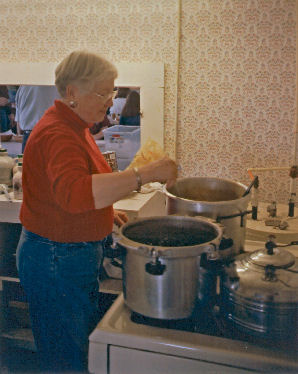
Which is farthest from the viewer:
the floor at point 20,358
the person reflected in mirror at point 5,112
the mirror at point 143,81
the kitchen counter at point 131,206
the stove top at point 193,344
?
the person reflected in mirror at point 5,112

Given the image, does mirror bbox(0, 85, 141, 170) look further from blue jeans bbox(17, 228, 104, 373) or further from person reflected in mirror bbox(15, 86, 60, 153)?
blue jeans bbox(17, 228, 104, 373)

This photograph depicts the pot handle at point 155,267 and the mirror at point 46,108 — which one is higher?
the mirror at point 46,108

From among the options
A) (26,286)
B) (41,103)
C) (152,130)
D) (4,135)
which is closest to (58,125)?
(26,286)

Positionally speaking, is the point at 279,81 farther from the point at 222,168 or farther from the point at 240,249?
the point at 240,249

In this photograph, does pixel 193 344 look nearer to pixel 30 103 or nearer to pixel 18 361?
pixel 18 361

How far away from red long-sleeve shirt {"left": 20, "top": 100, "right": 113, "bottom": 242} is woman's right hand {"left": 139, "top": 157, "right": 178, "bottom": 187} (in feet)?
0.54

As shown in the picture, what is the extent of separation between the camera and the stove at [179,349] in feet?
3.06

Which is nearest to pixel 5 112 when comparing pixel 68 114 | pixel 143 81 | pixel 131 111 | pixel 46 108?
pixel 46 108

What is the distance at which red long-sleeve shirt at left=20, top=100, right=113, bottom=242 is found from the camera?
109 cm

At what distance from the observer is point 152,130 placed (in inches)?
104

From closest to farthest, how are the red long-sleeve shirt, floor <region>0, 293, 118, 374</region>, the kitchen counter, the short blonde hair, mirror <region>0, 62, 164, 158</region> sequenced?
the red long-sleeve shirt, the short blonde hair, the kitchen counter, floor <region>0, 293, 118, 374</region>, mirror <region>0, 62, 164, 158</region>

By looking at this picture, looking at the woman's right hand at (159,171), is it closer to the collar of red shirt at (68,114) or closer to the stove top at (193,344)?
the collar of red shirt at (68,114)

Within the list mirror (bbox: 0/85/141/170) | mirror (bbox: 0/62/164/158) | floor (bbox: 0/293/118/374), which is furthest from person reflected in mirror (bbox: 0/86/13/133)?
floor (bbox: 0/293/118/374)

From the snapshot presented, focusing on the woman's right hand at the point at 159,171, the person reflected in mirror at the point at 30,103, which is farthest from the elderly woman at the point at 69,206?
the person reflected in mirror at the point at 30,103
